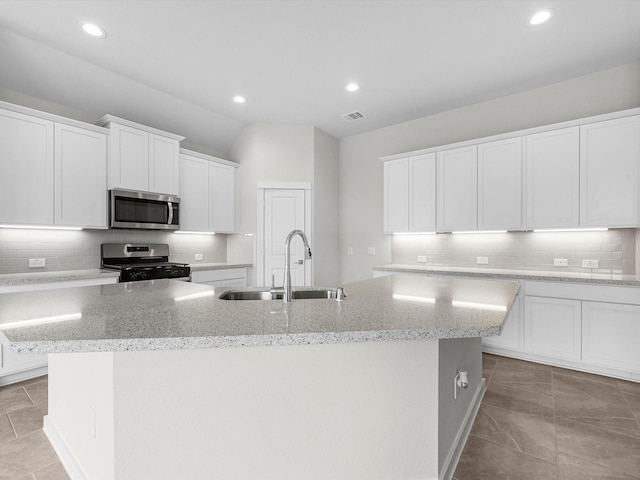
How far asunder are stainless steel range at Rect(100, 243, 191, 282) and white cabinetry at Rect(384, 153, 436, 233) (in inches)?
108

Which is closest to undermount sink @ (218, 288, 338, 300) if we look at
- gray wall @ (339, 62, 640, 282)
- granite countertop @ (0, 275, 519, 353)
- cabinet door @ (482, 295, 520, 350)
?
granite countertop @ (0, 275, 519, 353)

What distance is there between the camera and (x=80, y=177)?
334cm

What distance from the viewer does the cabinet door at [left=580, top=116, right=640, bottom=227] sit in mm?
2936

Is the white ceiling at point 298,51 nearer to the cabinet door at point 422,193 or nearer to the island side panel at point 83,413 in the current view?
the cabinet door at point 422,193

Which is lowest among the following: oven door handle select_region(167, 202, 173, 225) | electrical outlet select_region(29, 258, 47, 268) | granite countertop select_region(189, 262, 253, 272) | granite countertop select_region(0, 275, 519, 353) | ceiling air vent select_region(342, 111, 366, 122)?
granite countertop select_region(189, 262, 253, 272)

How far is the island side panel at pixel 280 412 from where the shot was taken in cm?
125

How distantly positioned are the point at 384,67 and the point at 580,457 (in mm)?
3439

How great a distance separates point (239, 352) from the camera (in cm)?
130

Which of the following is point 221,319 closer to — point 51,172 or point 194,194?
point 51,172

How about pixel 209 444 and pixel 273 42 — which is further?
pixel 273 42

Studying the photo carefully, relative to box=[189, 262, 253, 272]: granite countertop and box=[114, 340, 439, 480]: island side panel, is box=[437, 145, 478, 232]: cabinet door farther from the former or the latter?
box=[114, 340, 439, 480]: island side panel

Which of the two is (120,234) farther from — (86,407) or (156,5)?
(86,407)

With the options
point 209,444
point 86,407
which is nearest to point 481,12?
point 209,444

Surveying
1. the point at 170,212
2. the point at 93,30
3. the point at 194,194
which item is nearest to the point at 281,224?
the point at 194,194
